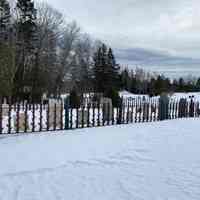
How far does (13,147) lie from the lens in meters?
8.01

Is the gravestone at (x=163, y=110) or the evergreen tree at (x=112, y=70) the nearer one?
the gravestone at (x=163, y=110)

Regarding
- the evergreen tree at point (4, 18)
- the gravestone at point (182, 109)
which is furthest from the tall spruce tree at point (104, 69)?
the gravestone at point (182, 109)

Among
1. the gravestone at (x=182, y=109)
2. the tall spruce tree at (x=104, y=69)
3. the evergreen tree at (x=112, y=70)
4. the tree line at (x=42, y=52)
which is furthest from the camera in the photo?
the evergreen tree at (x=112, y=70)

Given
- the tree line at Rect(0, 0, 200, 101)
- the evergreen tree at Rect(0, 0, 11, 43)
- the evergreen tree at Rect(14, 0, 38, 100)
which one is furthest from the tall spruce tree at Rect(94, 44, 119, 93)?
the evergreen tree at Rect(0, 0, 11, 43)

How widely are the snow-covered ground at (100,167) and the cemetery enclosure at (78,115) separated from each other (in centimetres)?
137

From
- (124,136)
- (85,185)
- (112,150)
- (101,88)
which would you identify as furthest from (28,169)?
(101,88)

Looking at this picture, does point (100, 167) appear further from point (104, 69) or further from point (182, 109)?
point (104, 69)

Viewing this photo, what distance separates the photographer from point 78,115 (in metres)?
12.4

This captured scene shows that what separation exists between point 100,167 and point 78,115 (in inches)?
249

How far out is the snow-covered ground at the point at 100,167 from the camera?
4.73m

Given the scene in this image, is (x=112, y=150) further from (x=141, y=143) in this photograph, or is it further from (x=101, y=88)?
(x=101, y=88)

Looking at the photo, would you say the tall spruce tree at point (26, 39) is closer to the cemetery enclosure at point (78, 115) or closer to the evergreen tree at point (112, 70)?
the evergreen tree at point (112, 70)

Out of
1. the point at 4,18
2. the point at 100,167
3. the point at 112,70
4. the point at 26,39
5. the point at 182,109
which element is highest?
the point at 4,18

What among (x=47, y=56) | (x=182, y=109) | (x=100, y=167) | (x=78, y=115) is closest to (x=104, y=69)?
(x=47, y=56)
